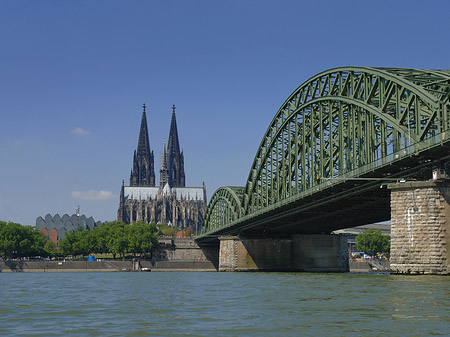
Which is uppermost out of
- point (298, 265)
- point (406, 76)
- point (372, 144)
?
point (406, 76)

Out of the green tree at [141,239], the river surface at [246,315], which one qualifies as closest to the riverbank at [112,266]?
the green tree at [141,239]

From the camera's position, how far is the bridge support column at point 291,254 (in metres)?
96.6

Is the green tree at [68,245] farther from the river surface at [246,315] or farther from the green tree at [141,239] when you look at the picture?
the river surface at [246,315]

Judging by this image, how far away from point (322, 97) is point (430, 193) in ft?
89.7

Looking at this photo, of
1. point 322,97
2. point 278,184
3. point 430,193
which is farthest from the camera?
point 278,184

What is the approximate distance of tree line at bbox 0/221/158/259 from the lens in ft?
555

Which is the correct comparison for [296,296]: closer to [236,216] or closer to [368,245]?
[236,216]

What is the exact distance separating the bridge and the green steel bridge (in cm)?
9

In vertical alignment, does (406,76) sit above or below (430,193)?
above

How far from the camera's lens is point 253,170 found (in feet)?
340

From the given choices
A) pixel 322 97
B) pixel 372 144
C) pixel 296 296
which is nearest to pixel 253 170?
pixel 322 97

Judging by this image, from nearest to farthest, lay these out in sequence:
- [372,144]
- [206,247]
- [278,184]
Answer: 1. [372,144]
2. [278,184]
3. [206,247]

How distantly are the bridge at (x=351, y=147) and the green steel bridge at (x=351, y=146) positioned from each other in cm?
9

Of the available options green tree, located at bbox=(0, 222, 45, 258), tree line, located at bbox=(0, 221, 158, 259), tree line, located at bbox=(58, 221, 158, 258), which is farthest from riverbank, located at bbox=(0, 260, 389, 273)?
tree line, located at bbox=(58, 221, 158, 258)
